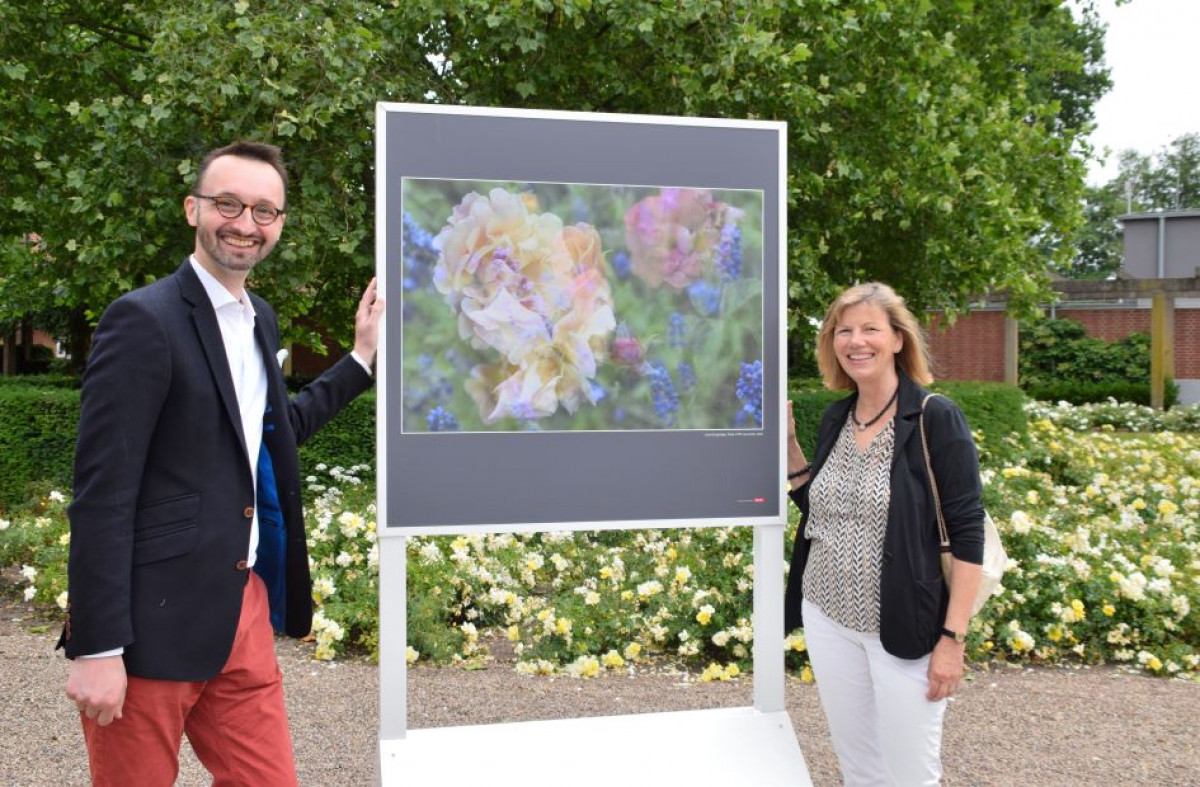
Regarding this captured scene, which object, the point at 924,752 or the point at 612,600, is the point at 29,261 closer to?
the point at 612,600

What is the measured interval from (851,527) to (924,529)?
0.72ft

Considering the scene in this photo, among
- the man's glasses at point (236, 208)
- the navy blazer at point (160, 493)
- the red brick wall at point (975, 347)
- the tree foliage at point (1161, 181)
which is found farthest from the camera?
the tree foliage at point (1161, 181)

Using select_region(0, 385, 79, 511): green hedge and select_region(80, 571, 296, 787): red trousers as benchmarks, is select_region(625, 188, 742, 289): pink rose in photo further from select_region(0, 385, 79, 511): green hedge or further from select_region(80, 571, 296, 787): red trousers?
select_region(0, 385, 79, 511): green hedge

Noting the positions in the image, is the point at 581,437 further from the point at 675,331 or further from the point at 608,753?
the point at 608,753

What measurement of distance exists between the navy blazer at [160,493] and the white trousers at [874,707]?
1691 mm

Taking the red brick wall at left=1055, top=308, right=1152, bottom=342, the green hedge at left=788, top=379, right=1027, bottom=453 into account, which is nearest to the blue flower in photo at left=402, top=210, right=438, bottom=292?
the green hedge at left=788, top=379, right=1027, bottom=453

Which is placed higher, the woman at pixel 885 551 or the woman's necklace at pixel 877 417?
the woman's necklace at pixel 877 417

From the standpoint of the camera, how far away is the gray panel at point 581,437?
3.25 meters

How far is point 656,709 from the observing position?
4.65 metres

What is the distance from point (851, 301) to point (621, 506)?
0.99 meters

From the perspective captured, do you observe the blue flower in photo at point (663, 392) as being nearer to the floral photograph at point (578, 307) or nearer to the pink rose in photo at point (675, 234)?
the floral photograph at point (578, 307)

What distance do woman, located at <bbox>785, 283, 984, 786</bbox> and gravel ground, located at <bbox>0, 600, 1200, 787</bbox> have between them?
1.13 metres

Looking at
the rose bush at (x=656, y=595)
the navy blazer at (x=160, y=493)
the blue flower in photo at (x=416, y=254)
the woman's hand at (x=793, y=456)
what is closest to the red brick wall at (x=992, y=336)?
the rose bush at (x=656, y=595)

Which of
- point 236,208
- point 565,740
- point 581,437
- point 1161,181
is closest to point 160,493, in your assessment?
point 236,208
